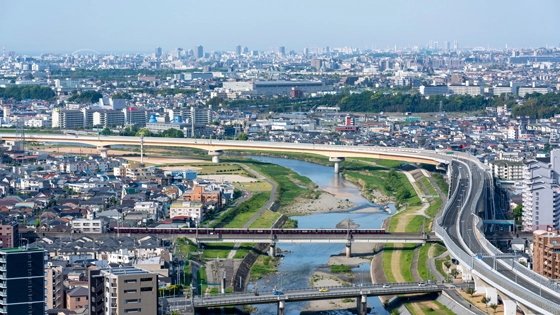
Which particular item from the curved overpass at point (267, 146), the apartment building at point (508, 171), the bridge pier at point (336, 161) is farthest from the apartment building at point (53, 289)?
the bridge pier at point (336, 161)

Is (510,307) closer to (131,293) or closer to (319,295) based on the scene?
(319,295)

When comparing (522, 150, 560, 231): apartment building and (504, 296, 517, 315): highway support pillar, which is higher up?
(522, 150, 560, 231): apartment building

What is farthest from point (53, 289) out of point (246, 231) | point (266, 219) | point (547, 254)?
point (266, 219)

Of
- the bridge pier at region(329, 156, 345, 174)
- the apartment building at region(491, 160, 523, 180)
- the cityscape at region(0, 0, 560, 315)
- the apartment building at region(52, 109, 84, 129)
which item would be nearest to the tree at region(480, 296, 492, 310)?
the cityscape at region(0, 0, 560, 315)

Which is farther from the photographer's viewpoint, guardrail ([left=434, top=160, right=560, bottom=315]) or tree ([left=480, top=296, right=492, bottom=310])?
tree ([left=480, top=296, right=492, bottom=310])

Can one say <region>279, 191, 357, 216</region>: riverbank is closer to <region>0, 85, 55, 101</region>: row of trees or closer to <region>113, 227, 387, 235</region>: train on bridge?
<region>113, 227, 387, 235</region>: train on bridge
